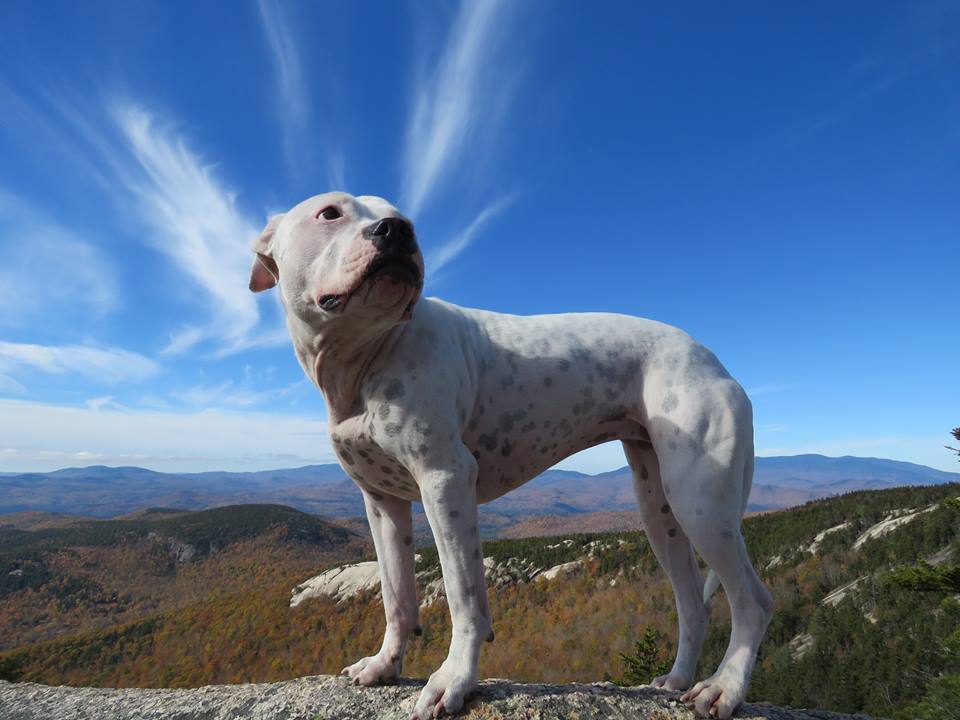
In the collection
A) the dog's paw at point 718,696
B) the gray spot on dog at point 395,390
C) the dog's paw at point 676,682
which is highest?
the gray spot on dog at point 395,390

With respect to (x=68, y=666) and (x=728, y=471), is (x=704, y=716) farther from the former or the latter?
(x=68, y=666)

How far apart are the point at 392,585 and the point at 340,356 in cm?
159

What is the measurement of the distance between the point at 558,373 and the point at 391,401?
1.14 m

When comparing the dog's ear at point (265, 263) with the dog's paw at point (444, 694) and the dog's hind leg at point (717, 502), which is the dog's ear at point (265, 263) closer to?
the dog's paw at point (444, 694)

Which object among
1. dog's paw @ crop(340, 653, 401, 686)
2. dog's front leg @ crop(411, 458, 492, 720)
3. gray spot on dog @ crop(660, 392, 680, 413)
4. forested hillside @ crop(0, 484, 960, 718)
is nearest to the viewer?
dog's front leg @ crop(411, 458, 492, 720)

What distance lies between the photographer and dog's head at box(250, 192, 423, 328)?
9.45 ft

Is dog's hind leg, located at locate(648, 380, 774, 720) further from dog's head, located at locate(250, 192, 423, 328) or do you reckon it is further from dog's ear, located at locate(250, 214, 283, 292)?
dog's ear, located at locate(250, 214, 283, 292)

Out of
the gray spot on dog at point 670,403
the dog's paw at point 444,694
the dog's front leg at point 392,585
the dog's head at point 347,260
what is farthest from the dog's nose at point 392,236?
the dog's paw at point 444,694

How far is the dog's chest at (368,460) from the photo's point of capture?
3.37 metres

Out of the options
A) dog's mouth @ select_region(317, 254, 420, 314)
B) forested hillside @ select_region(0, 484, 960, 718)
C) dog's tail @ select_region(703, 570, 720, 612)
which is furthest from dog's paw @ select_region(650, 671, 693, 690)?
dog's mouth @ select_region(317, 254, 420, 314)

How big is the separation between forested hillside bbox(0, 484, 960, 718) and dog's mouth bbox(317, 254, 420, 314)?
602 cm

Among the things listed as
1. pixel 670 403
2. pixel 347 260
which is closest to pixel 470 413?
pixel 347 260

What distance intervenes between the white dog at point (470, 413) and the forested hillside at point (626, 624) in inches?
141

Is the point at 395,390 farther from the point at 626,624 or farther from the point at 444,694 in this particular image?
the point at 626,624
